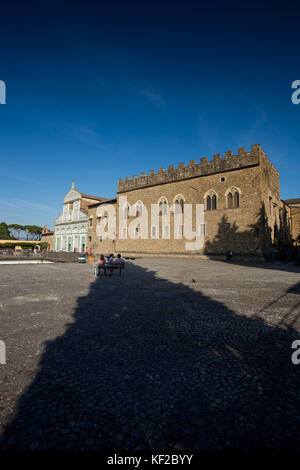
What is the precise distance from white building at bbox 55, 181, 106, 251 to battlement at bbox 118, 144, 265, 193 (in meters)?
12.7

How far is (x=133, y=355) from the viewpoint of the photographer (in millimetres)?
3232

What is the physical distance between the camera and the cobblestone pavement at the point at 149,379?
6.13ft

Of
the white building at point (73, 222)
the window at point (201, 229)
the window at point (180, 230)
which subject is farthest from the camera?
the white building at point (73, 222)

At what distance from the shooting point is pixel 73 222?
153 feet

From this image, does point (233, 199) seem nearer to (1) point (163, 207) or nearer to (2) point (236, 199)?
(2) point (236, 199)

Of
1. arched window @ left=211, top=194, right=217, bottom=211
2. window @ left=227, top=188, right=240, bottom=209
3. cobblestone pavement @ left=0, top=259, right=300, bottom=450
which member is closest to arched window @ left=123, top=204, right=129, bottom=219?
arched window @ left=211, top=194, right=217, bottom=211

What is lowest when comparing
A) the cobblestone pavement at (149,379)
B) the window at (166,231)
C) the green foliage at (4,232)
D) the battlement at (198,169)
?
the cobblestone pavement at (149,379)

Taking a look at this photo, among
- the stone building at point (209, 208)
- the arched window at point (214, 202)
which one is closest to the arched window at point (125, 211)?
the stone building at point (209, 208)

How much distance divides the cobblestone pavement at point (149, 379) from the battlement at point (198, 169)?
21896mm

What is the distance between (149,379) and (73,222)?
4678 centimetres

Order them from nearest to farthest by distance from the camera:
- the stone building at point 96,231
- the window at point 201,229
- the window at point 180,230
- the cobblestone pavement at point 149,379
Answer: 1. the cobblestone pavement at point 149,379
2. the window at point 201,229
3. the window at point 180,230
4. the stone building at point 96,231

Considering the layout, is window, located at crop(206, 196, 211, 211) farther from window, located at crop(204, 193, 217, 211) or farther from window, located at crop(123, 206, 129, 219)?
window, located at crop(123, 206, 129, 219)

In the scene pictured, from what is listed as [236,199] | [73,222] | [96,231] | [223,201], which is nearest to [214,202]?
[223,201]

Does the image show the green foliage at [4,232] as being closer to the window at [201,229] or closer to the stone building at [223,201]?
the stone building at [223,201]
